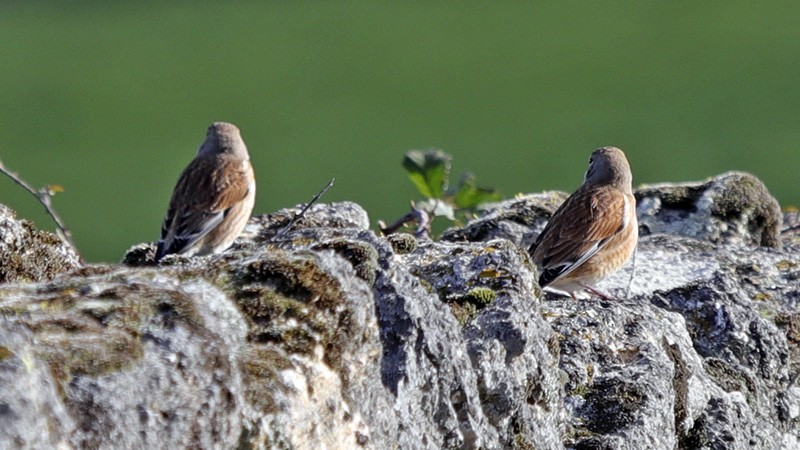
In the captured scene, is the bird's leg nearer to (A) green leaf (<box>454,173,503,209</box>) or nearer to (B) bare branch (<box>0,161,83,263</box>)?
(A) green leaf (<box>454,173,503,209</box>)

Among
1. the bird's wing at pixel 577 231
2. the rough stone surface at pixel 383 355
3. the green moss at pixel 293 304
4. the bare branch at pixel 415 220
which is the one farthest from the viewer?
the bird's wing at pixel 577 231

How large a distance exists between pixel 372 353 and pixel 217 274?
433 mm

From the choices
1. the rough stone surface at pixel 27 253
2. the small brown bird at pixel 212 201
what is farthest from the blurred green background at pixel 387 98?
the rough stone surface at pixel 27 253

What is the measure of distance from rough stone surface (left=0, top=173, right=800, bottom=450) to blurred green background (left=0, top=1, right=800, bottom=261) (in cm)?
1031

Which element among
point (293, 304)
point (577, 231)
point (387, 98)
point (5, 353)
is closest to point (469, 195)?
point (577, 231)

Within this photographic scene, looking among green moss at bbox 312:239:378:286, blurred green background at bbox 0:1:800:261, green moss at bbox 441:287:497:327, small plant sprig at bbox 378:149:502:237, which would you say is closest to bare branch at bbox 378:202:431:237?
small plant sprig at bbox 378:149:502:237

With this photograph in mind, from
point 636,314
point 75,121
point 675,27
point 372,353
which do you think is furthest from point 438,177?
point 675,27

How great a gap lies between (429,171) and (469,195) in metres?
0.29

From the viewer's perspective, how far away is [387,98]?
72.0ft

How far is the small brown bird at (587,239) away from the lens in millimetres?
6633

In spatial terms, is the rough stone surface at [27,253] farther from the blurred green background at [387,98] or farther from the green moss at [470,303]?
the blurred green background at [387,98]

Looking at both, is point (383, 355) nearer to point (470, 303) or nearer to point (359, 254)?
point (359, 254)

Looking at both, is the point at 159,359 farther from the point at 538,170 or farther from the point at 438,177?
the point at 538,170

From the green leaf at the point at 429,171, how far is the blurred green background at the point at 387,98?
8.20 meters
